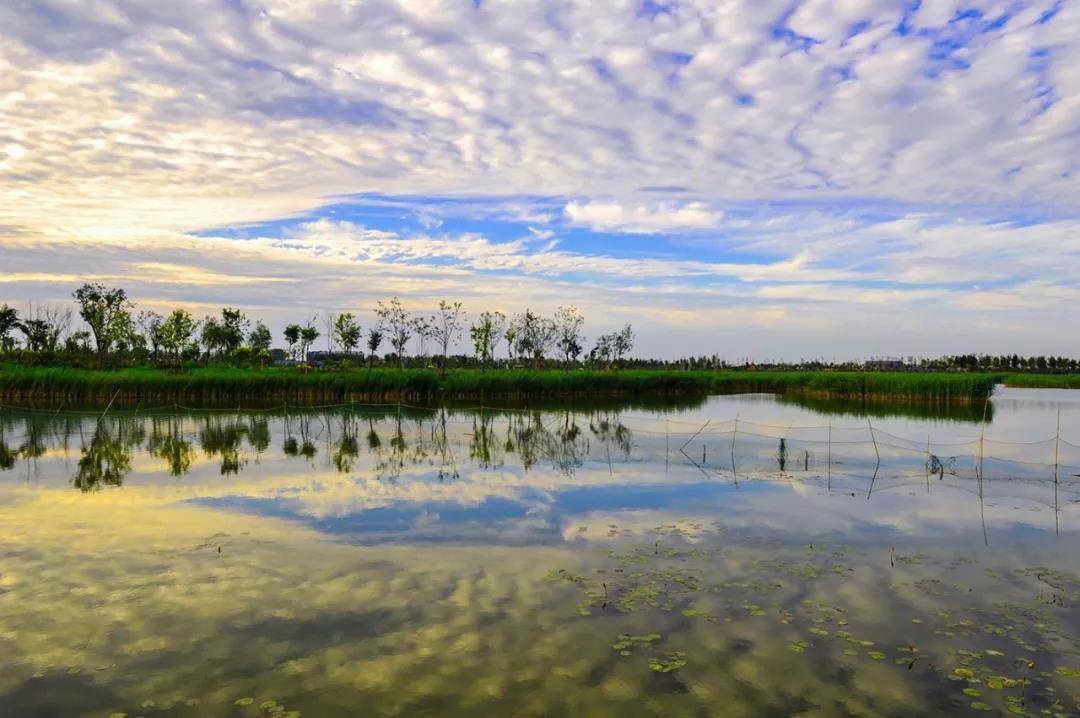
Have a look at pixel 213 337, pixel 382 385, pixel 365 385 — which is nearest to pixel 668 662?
pixel 365 385

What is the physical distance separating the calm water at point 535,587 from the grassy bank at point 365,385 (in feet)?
43.8

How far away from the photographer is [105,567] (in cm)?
591

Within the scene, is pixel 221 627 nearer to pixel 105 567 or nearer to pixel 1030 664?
pixel 105 567

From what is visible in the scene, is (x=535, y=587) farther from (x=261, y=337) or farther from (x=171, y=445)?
(x=261, y=337)

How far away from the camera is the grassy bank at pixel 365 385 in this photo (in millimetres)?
24312

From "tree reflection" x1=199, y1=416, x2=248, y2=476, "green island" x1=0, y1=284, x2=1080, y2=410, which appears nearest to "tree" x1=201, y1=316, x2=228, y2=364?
"green island" x1=0, y1=284, x2=1080, y2=410

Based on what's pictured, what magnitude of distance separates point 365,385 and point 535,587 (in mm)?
21118

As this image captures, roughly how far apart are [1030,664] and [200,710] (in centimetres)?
443

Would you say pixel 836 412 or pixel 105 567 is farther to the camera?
pixel 836 412

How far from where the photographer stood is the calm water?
154 inches

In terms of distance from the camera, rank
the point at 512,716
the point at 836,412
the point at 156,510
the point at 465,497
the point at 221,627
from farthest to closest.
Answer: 1. the point at 836,412
2. the point at 465,497
3. the point at 156,510
4. the point at 221,627
5. the point at 512,716

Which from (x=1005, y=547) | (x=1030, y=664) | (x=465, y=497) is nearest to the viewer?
(x=1030, y=664)

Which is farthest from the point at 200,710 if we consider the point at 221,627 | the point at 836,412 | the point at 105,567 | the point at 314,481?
the point at 836,412

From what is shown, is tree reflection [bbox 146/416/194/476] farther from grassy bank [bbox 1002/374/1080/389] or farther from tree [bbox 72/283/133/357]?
grassy bank [bbox 1002/374/1080/389]
